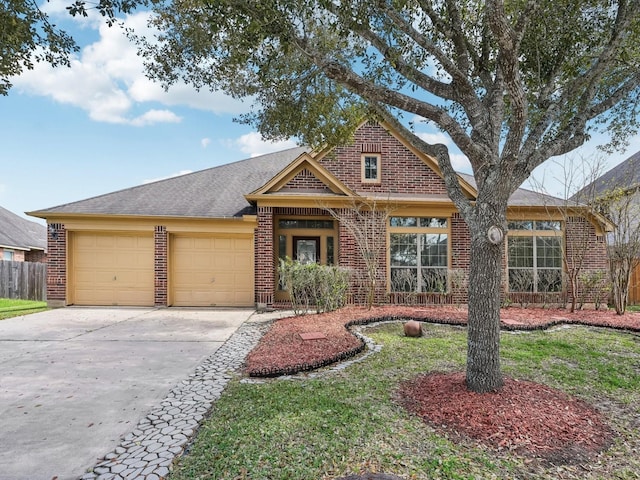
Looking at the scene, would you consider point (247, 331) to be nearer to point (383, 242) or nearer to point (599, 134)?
point (383, 242)

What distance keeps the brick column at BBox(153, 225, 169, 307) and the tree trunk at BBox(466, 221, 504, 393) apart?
32.2 feet

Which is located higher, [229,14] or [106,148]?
[106,148]

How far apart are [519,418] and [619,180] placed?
22312 mm

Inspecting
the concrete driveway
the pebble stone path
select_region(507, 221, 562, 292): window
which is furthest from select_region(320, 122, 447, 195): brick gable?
the pebble stone path

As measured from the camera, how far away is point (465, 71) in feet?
14.8

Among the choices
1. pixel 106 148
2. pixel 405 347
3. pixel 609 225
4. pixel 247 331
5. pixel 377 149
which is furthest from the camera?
pixel 106 148

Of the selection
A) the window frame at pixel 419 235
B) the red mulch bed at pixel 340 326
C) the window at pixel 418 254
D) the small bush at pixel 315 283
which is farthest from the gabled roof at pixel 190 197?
the red mulch bed at pixel 340 326

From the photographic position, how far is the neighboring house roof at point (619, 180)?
10.1 m

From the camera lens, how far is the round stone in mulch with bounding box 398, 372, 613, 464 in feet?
10.1

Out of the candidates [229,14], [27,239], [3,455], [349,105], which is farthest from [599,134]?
[27,239]

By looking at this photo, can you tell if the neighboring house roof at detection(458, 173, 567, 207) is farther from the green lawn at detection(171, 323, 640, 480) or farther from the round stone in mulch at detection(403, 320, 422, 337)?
the green lawn at detection(171, 323, 640, 480)

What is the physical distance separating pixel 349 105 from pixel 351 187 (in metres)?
4.35

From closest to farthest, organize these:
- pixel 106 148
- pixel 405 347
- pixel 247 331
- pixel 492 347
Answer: pixel 492 347 < pixel 405 347 < pixel 247 331 < pixel 106 148

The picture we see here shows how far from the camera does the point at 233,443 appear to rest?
3.08 meters
